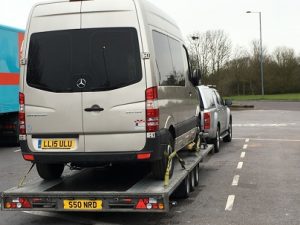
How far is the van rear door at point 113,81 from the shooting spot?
6.27m

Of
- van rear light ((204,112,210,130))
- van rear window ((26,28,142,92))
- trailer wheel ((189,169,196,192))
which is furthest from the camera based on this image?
van rear light ((204,112,210,130))

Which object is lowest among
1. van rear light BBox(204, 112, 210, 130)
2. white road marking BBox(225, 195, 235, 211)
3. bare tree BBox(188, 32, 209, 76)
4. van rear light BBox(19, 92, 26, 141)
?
white road marking BBox(225, 195, 235, 211)

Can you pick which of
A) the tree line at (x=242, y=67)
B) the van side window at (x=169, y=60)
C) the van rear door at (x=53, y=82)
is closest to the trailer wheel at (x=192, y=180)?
the van side window at (x=169, y=60)

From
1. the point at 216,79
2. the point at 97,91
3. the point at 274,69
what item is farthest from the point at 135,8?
the point at 274,69

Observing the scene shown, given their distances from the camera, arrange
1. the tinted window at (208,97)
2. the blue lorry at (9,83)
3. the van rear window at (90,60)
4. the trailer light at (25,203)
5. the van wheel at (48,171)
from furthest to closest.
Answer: the blue lorry at (9,83) → the tinted window at (208,97) → the van wheel at (48,171) → the van rear window at (90,60) → the trailer light at (25,203)

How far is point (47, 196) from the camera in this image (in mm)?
6160

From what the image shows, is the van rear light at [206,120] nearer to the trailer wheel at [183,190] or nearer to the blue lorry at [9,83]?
the trailer wheel at [183,190]

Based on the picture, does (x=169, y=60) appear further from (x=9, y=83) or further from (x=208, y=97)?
(x=9, y=83)

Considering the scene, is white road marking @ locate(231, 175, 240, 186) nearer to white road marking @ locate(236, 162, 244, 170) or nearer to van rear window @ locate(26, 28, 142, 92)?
white road marking @ locate(236, 162, 244, 170)

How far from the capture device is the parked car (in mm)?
13195

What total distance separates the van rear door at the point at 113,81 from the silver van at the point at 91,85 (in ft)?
0.04

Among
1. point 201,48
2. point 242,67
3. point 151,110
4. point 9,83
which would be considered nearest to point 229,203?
point 151,110

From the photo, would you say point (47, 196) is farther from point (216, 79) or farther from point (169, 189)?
point (216, 79)

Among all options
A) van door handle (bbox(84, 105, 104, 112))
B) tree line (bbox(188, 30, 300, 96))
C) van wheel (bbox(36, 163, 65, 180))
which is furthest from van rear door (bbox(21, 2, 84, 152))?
tree line (bbox(188, 30, 300, 96))
